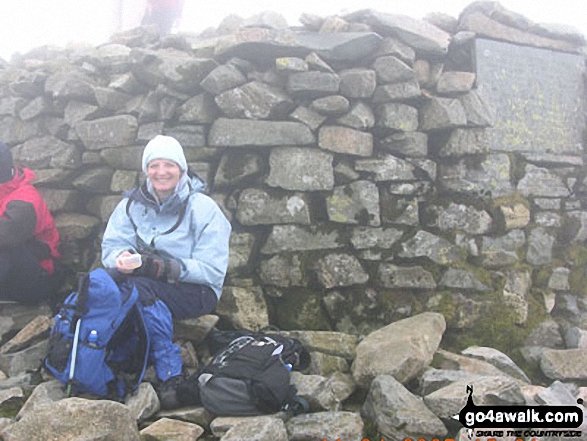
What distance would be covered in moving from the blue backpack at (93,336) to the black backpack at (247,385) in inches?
21.2

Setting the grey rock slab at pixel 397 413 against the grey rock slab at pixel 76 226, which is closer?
the grey rock slab at pixel 397 413

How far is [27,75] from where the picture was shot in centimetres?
636

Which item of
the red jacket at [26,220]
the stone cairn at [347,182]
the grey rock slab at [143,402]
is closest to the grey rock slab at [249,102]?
the stone cairn at [347,182]

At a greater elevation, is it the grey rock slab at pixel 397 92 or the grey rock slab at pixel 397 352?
the grey rock slab at pixel 397 92

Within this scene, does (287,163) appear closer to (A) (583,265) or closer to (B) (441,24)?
(B) (441,24)

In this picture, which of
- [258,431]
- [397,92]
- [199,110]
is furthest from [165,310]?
[397,92]

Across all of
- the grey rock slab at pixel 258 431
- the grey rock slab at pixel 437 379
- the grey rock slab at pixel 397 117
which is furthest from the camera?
the grey rock slab at pixel 397 117

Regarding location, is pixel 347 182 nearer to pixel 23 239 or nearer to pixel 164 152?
pixel 164 152

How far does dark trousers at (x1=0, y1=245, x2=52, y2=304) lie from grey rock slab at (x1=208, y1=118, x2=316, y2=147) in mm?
2148

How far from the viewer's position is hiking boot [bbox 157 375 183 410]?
3807mm

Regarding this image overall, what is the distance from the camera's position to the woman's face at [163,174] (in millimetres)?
4457

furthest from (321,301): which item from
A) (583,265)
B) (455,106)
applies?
(583,265)

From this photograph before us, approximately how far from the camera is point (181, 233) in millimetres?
4469

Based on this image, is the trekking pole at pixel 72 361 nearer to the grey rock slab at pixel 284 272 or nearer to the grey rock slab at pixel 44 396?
the grey rock slab at pixel 44 396
